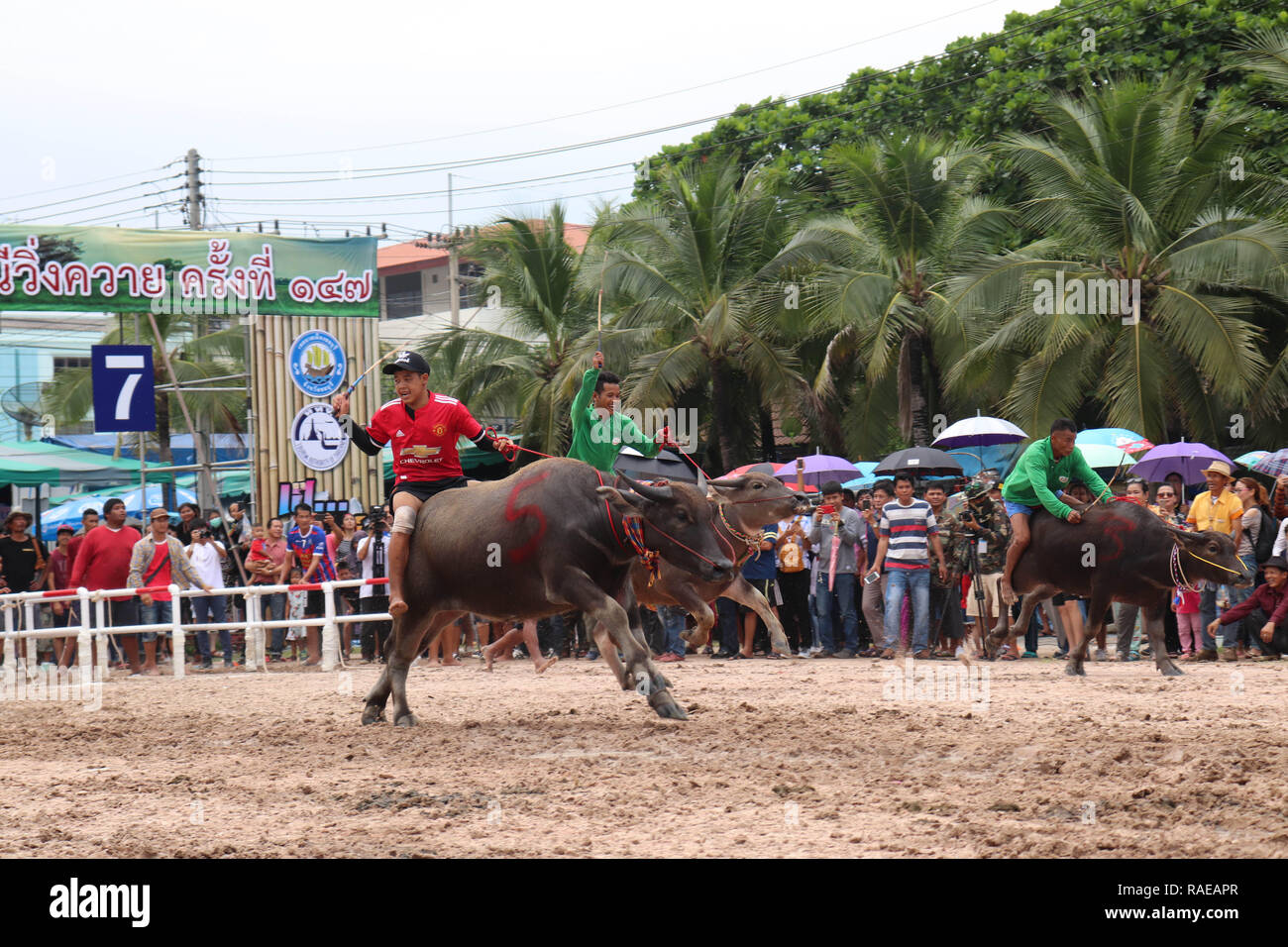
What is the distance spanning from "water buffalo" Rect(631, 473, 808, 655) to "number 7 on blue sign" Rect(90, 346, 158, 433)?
1217 centimetres

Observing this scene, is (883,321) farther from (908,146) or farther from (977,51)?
(977,51)

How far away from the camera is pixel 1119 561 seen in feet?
37.7

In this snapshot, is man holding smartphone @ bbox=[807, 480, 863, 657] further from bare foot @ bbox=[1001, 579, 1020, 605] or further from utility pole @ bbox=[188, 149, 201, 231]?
utility pole @ bbox=[188, 149, 201, 231]

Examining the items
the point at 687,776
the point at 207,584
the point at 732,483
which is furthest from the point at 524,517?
the point at 207,584

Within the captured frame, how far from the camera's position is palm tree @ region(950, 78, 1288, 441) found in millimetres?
19297

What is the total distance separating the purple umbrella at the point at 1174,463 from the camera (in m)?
17.2

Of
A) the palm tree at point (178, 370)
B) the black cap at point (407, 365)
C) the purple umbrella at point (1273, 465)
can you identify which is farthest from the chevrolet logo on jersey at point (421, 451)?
the palm tree at point (178, 370)

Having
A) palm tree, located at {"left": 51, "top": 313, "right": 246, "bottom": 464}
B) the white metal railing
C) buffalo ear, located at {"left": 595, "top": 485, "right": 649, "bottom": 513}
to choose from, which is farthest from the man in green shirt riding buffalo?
palm tree, located at {"left": 51, "top": 313, "right": 246, "bottom": 464}

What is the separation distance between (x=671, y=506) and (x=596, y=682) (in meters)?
4.38

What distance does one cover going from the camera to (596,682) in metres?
12.7

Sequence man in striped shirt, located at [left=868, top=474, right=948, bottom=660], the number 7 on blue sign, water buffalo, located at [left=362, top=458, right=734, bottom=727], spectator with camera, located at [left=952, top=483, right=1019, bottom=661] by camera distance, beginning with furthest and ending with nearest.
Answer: the number 7 on blue sign → man in striped shirt, located at [left=868, top=474, right=948, bottom=660] → spectator with camera, located at [left=952, top=483, right=1019, bottom=661] → water buffalo, located at [left=362, top=458, right=734, bottom=727]
